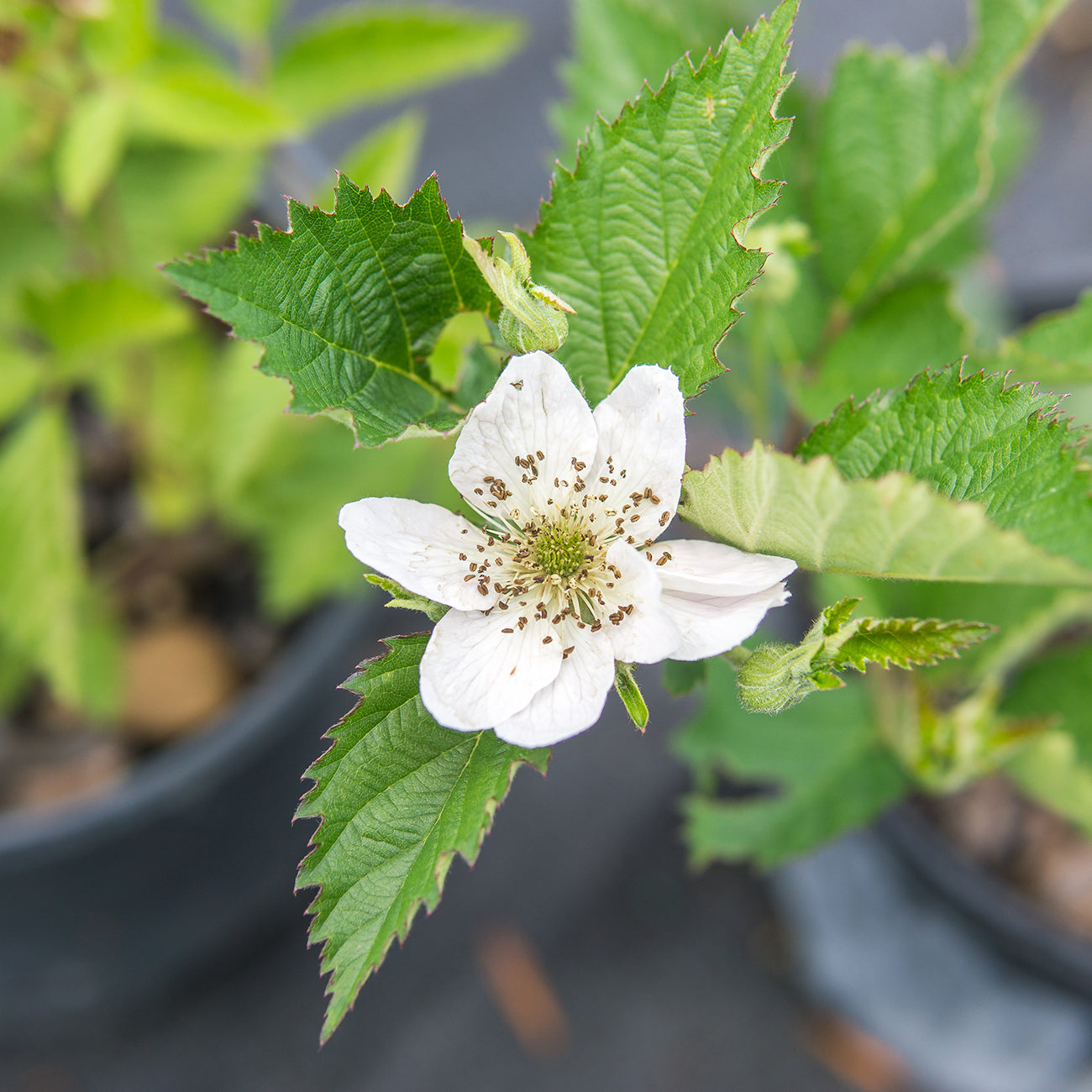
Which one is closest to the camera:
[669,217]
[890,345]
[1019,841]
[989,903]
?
[669,217]

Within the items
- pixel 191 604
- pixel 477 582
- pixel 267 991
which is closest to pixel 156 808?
pixel 191 604

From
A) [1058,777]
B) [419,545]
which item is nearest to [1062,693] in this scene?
[1058,777]

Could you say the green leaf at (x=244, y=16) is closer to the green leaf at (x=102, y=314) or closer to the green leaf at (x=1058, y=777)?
the green leaf at (x=102, y=314)

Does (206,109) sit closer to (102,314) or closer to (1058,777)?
(102,314)

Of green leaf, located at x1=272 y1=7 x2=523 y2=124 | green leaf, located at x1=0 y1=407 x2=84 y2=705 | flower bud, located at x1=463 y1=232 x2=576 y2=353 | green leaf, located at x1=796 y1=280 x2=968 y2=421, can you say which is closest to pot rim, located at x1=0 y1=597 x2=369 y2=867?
green leaf, located at x1=0 y1=407 x2=84 y2=705

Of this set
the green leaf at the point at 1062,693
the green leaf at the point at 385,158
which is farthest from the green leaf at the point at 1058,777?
the green leaf at the point at 385,158

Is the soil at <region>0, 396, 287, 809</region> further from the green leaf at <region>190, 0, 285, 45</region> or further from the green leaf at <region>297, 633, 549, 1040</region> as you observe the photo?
the green leaf at <region>297, 633, 549, 1040</region>
